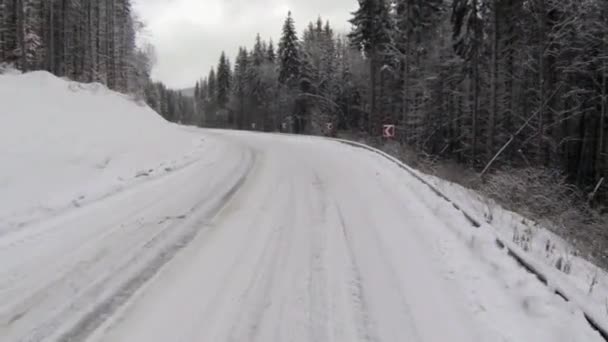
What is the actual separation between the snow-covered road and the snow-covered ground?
2 centimetres

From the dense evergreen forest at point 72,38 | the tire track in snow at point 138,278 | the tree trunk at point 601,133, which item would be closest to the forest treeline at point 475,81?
the tree trunk at point 601,133

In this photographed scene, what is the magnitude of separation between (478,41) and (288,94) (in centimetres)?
3543

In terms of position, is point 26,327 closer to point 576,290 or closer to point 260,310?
point 260,310

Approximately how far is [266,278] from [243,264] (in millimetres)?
517

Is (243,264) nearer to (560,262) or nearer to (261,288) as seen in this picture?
(261,288)

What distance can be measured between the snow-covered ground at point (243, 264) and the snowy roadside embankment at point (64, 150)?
7cm

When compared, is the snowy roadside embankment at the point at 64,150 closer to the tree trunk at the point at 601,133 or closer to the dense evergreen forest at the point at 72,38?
the dense evergreen forest at the point at 72,38

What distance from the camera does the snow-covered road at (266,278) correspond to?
3697 mm

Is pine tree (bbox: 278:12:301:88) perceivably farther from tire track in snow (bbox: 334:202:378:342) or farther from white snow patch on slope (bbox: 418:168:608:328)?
tire track in snow (bbox: 334:202:378:342)

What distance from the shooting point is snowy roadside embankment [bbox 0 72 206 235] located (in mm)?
7832

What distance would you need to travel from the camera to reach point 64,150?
412 inches

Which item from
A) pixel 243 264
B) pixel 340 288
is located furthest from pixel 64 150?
pixel 340 288

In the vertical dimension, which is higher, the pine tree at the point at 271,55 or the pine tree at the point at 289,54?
the pine tree at the point at 271,55

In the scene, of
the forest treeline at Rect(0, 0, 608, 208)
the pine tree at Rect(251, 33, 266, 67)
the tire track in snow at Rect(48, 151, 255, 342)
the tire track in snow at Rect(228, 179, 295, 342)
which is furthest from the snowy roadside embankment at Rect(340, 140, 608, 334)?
the pine tree at Rect(251, 33, 266, 67)
